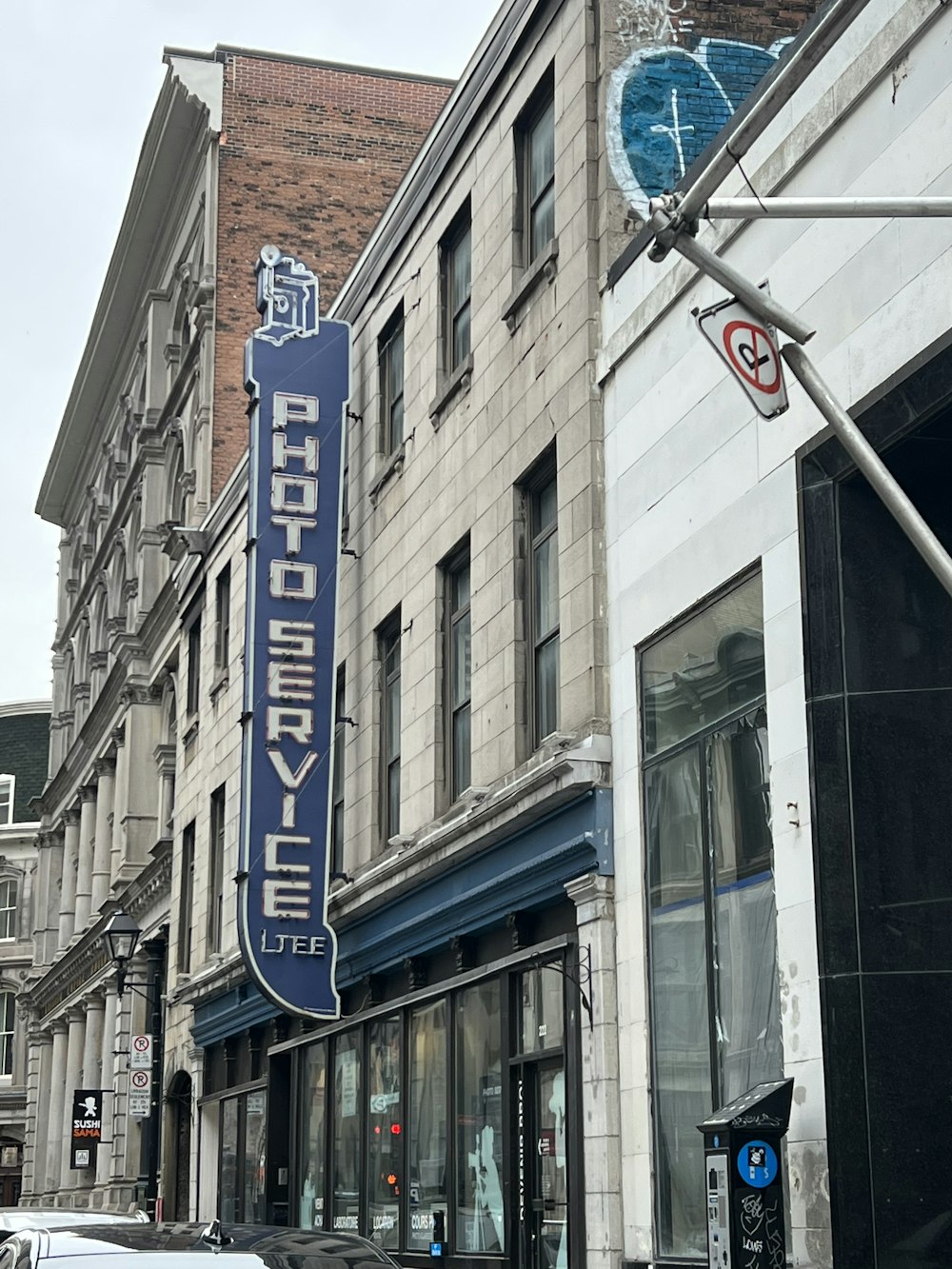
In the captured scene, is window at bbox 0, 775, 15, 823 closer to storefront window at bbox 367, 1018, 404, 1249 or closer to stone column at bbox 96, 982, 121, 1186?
stone column at bbox 96, 982, 121, 1186

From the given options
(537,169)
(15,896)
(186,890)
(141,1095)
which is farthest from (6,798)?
(537,169)

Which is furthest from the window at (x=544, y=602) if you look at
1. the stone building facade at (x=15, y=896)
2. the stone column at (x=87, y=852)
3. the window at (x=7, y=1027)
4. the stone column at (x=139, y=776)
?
the window at (x=7, y=1027)

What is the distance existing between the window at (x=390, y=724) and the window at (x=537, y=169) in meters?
5.07

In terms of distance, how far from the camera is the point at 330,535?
22.5 metres

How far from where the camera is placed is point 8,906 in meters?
76.6

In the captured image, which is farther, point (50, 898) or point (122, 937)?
point (50, 898)

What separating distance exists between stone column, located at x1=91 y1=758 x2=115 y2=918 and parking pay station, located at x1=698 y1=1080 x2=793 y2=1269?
37120 mm

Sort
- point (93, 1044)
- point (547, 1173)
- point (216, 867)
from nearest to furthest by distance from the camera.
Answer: point (547, 1173) → point (216, 867) → point (93, 1044)

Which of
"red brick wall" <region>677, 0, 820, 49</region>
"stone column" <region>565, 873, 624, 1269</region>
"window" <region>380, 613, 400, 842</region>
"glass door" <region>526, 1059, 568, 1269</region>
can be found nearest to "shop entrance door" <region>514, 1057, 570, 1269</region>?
"glass door" <region>526, 1059, 568, 1269</region>

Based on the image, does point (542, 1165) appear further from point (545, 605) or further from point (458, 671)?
point (458, 671)

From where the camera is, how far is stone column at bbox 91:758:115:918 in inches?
1847

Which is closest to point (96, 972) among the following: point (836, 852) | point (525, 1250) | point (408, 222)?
point (408, 222)

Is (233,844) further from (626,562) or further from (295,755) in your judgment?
(626,562)

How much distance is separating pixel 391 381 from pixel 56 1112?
109 ft
